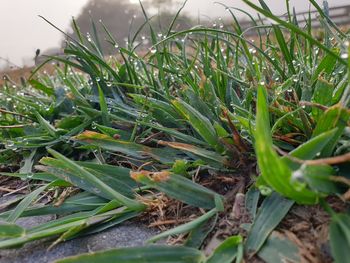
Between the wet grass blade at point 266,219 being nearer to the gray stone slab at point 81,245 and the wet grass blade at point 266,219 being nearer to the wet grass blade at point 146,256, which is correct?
the wet grass blade at point 146,256

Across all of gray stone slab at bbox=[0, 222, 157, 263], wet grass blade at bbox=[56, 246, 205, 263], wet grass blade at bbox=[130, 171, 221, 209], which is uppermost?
wet grass blade at bbox=[130, 171, 221, 209]

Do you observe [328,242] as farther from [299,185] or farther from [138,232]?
[138,232]

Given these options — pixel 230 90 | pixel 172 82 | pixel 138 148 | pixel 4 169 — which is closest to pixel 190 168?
pixel 138 148

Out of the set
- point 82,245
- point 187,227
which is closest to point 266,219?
point 187,227

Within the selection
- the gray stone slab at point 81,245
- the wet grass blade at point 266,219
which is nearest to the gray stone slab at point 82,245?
the gray stone slab at point 81,245

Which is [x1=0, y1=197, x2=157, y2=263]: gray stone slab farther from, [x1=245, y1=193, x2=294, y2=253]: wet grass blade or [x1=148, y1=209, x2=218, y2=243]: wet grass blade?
[x1=245, y1=193, x2=294, y2=253]: wet grass blade

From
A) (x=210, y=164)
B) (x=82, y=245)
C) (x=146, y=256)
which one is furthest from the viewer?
(x=210, y=164)

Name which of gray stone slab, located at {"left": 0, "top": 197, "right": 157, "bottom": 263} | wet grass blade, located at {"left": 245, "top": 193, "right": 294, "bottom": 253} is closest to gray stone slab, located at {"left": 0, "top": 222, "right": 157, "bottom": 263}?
gray stone slab, located at {"left": 0, "top": 197, "right": 157, "bottom": 263}

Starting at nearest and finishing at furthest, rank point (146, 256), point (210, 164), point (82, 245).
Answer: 1. point (146, 256)
2. point (82, 245)
3. point (210, 164)

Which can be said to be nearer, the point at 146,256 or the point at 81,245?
the point at 146,256

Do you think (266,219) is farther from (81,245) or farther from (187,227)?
(81,245)

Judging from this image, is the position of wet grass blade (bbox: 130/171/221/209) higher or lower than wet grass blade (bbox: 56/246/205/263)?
higher

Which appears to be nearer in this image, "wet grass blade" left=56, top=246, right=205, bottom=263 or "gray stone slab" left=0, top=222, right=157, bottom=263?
"wet grass blade" left=56, top=246, right=205, bottom=263
